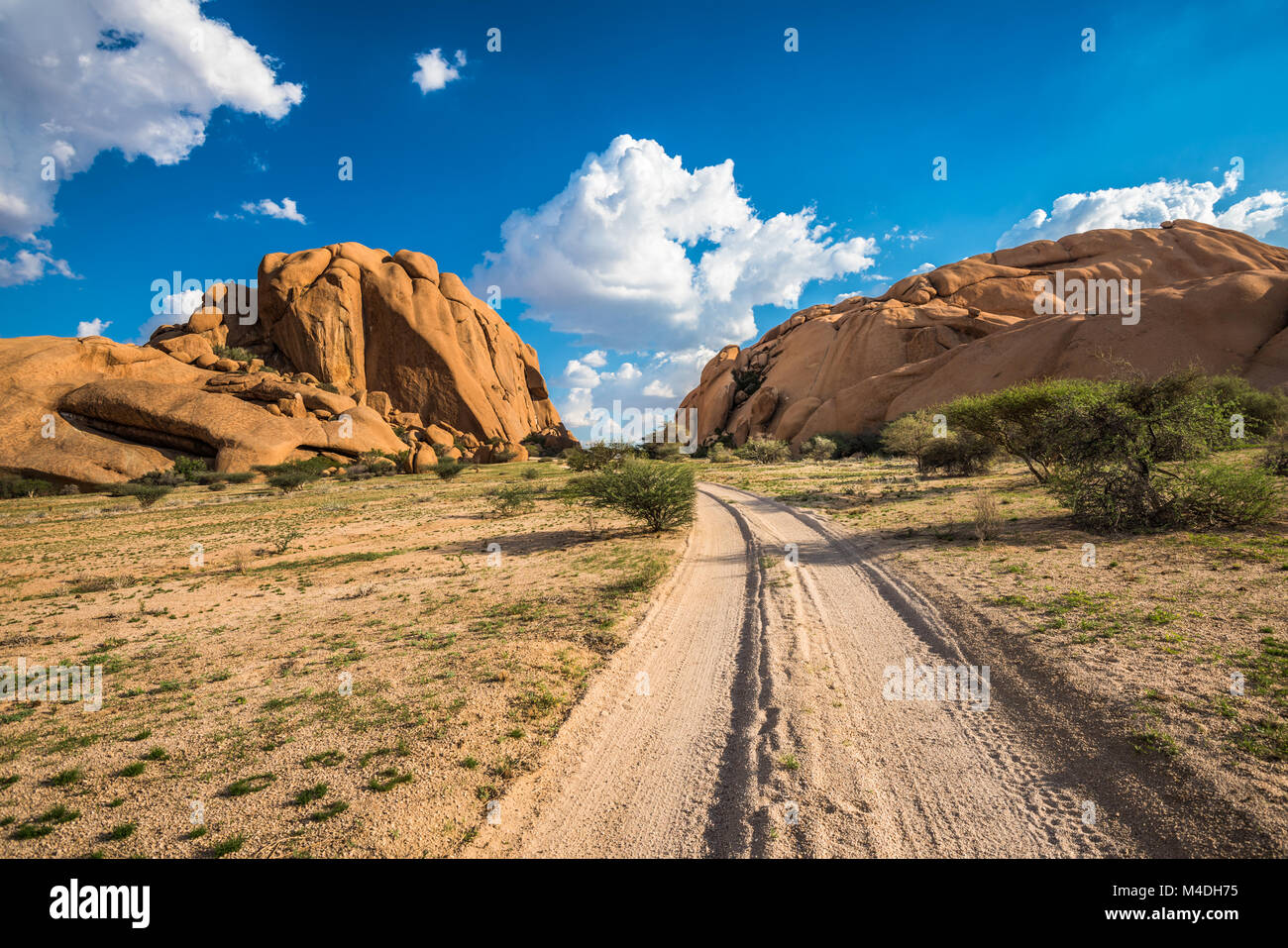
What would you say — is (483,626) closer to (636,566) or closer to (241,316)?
(636,566)

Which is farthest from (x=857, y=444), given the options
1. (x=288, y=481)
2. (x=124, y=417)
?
(x=124, y=417)

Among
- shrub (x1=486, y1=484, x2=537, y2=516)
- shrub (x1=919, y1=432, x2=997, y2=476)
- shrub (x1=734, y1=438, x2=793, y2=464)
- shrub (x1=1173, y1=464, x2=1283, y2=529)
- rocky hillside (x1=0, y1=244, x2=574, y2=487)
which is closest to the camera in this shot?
shrub (x1=1173, y1=464, x2=1283, y2=529)

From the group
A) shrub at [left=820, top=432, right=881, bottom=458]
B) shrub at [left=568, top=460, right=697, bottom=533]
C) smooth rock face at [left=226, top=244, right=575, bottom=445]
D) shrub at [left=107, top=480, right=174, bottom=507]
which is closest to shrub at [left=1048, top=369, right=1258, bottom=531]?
shrub at [left=568, top=460, right=697, bottom=533]

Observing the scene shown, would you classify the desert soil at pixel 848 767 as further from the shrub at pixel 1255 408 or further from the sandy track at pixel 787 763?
the shrub at pixel 1255 408

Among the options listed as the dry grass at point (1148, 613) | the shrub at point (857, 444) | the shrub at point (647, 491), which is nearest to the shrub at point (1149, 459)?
the dry grass at point (1148, 613)

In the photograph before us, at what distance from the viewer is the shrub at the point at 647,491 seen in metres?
16.9

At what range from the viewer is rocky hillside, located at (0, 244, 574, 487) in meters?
40.8

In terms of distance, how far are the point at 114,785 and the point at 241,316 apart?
85.4 meters

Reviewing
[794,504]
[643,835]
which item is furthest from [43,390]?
[643,835]

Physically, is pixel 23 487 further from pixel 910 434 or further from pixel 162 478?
pixel 910 434

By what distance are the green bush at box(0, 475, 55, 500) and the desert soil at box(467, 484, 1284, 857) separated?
5165 centimetres

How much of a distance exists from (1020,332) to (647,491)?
1919 inches

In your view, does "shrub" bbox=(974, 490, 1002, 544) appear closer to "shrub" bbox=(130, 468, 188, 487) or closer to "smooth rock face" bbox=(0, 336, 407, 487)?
"shrub" bbox=(130, 468, 188, 487)

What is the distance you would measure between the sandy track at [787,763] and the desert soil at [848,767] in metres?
0.02
